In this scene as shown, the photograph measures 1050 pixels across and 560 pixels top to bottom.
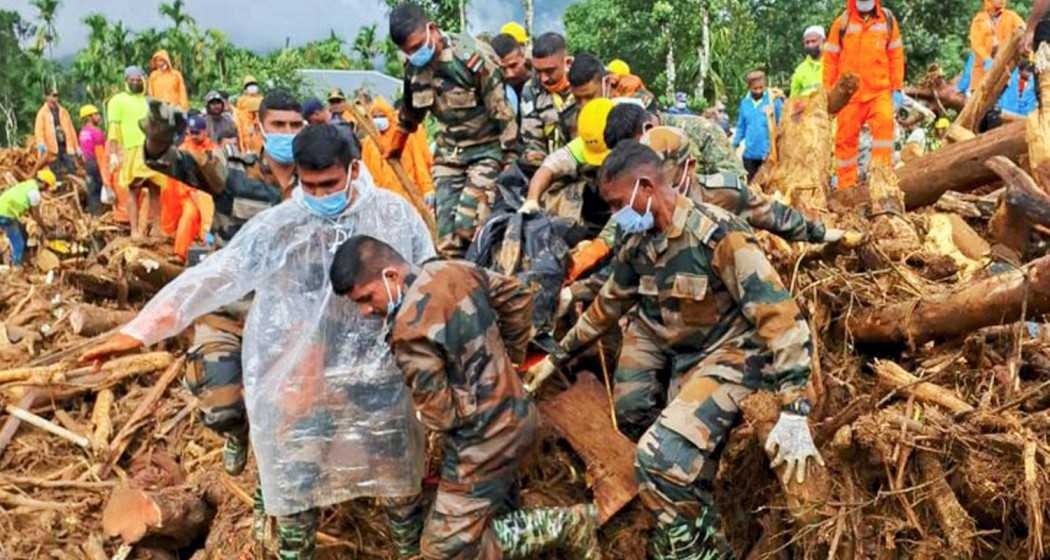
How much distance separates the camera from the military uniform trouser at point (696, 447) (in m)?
3.69

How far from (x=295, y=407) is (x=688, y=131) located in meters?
2.68

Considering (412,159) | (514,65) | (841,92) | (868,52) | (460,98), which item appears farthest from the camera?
(412,159)

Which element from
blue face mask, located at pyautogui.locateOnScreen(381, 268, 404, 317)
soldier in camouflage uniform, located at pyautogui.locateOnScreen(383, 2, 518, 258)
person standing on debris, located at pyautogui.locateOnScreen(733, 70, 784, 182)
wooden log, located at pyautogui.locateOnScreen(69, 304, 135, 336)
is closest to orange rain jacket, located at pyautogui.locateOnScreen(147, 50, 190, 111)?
wooden log, located at pyautogui.locateOnScreen(69, 304, 135, 336)

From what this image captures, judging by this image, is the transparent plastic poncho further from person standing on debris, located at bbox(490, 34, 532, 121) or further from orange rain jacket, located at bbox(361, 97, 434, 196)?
orange rain jacket, located at bbox(361, 97, 434, 196)

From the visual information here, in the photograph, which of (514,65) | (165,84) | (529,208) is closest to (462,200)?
(529,208)

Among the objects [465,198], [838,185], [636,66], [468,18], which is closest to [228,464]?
[465,198]

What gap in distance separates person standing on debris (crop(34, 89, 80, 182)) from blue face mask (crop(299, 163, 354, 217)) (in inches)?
452

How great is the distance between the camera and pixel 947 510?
3.45m

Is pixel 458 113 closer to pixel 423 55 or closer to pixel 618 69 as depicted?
pixel 423 55

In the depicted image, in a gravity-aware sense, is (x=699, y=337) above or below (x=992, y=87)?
below

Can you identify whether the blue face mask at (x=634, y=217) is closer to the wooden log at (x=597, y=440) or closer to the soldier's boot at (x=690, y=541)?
the wooden log at (x=597, y=440)

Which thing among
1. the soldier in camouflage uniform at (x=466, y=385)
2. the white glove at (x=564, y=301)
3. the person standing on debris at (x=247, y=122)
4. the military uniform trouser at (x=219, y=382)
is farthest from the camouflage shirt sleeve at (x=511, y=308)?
the person standing on debris at (x=247, y=122)

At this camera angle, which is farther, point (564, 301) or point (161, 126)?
point (564, 301)

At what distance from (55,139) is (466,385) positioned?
12626mm
